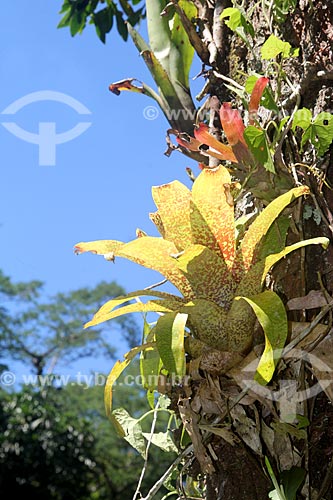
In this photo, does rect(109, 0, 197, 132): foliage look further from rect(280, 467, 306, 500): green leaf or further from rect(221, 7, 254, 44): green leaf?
rect(280, 467, 306, 500): green leaf

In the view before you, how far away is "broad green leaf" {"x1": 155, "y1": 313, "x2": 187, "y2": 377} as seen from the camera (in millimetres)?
708

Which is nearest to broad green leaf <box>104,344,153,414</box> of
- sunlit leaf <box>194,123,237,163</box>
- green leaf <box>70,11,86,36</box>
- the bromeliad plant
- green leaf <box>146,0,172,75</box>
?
the bromeliad plant

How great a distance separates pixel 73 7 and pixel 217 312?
2.20 meters

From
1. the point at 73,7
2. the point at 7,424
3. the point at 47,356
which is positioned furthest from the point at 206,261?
the point at 47,356

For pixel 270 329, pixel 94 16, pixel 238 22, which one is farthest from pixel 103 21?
pixel 270 329

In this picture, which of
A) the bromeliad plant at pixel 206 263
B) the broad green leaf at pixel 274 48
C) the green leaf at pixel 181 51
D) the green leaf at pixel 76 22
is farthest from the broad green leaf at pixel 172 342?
the green leaf at pixel 76 22

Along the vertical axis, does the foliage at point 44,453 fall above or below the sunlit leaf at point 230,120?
below

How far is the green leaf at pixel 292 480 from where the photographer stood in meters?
0.70

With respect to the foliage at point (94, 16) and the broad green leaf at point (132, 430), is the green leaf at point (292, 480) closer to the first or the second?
the broad green leaf at point (132, 430)

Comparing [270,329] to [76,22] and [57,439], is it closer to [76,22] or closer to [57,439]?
[76,22]

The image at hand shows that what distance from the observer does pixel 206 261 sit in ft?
2.51

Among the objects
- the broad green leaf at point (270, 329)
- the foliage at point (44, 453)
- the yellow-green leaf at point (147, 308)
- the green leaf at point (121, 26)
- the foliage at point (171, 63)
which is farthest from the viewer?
the foliage at point (44, 453)

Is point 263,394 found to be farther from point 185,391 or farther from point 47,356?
point 47,356

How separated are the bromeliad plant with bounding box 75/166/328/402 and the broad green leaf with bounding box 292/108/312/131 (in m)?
0.09
